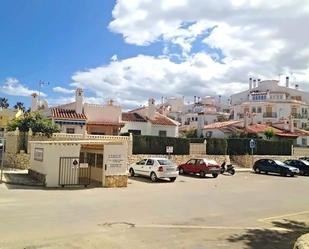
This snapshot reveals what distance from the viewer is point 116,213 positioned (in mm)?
15180

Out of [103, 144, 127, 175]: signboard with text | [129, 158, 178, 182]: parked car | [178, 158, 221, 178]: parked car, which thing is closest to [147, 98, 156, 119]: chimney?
[178, 158, 221, 178]: parked car

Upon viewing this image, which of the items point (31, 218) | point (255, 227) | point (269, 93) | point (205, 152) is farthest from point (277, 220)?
point (269, 93)

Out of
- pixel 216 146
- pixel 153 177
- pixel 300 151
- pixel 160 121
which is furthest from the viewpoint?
pixel 300 151

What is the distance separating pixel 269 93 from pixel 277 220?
76586 millimetres

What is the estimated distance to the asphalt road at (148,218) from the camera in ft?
36.2

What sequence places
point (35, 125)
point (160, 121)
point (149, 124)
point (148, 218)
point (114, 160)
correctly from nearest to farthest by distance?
point (148, 218)
point (114, 160)
point (35, 125)
point (149, 124)
point (160, 121)

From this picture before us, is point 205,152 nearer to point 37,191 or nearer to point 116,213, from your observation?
point 37,191

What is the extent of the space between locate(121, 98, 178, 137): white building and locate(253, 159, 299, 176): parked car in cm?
1238

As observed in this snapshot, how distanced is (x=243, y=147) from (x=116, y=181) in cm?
2568

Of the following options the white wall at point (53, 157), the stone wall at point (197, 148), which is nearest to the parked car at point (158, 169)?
the white wall at point (53, 157)

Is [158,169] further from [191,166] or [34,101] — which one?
[34,101]

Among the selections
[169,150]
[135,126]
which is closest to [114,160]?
[169,150]

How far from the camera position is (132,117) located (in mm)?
49750

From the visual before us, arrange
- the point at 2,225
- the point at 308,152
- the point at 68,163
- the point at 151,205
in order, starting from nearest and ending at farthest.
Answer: the point at 2,225 → the point at 151,205 → the point at 68,163 → the point at 308,152
